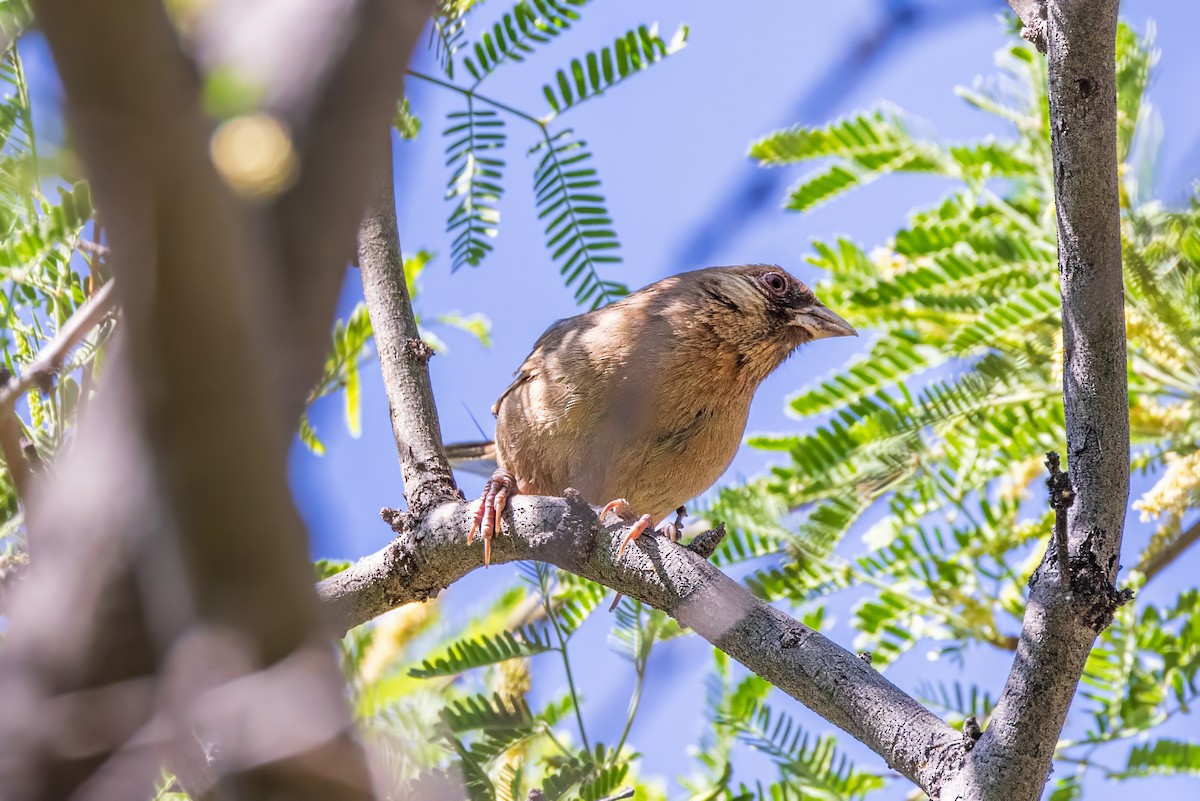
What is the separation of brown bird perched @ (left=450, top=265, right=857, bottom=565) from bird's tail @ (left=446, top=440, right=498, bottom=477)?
0.81 m

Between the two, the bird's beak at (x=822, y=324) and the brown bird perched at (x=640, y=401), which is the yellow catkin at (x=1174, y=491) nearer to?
the bird's beak at (x=822, y=324)

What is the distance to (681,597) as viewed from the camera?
339 cm

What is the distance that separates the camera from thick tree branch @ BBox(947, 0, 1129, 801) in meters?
2.73

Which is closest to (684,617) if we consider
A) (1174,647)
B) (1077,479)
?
Result: (1077,479)

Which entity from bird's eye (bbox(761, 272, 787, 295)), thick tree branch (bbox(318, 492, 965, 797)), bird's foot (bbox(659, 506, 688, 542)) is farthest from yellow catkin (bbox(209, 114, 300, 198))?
bird's eye (bbox(761, 272, 787, 295))

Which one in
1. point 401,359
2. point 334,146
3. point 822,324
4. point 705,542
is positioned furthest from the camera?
point 822,324

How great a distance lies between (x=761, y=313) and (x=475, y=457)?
1.81 meters

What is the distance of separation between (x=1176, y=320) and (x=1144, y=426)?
74 cm

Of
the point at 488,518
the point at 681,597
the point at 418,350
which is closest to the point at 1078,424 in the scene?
the point at 681,597

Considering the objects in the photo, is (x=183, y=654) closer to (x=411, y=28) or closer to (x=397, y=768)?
(x=411, y=28)

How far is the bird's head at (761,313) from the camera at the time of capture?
5668mm

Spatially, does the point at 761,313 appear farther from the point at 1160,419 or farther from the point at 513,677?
the point at 513,677

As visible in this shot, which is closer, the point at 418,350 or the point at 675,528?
the point at 418,350

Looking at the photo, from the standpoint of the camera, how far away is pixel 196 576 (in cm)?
117
